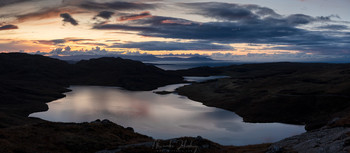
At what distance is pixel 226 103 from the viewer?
172 m

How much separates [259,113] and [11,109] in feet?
499

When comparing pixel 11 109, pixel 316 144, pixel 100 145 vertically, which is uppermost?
pixel 316 144

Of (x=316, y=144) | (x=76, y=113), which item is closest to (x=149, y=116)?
(x=76, y=113)


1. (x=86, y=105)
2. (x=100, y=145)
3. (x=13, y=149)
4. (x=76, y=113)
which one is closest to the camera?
(x=13, y=149)

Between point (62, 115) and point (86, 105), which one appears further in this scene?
point (86, 105)

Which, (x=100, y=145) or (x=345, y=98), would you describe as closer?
(x=100, y=145)

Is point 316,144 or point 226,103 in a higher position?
point 316,144

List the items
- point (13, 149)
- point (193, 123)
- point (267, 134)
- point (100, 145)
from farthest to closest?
point (193, 123), point (267, 134), point (100, 145), point (13, 149)

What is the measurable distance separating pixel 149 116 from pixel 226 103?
57.1m

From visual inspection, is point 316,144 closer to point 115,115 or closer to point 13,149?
point 13,149

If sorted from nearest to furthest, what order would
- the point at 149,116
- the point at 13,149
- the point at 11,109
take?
the point at 13,149, the point at 149,116, the point at 11,109

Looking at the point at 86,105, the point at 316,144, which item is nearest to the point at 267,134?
the point at 316,144

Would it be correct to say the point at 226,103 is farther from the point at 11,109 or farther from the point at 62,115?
the point at 11,109

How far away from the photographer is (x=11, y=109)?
164625 millimetres
